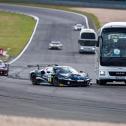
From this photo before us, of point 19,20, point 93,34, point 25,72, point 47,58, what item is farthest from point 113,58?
point 19,20

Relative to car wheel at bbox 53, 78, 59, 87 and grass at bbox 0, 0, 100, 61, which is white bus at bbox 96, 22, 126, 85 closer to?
car wheel at bbox 53, 78, 59, 87

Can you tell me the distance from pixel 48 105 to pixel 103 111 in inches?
105

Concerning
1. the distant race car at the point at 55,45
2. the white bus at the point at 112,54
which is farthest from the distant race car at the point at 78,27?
the white bus at the point at 112,54

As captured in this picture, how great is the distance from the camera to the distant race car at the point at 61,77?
109 feet

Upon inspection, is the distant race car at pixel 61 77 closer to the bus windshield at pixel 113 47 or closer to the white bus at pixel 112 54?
the white bus at pixel 112 54

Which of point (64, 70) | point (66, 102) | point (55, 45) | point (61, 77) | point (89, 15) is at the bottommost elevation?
point (55, 45)

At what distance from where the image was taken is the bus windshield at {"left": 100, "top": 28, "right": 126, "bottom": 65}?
3384 centimetres

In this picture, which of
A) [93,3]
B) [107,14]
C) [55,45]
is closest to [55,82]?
[55,45]

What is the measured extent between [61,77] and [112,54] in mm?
2747

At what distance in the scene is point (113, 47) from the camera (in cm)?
3397

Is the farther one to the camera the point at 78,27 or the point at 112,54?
the point at 78,27

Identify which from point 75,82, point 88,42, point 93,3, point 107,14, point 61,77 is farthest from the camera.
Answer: point 93,3

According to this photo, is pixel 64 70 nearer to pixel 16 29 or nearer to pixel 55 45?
pixel 55 45

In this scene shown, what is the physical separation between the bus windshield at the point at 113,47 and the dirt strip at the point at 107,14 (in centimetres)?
6177
